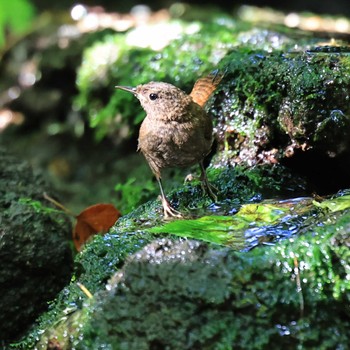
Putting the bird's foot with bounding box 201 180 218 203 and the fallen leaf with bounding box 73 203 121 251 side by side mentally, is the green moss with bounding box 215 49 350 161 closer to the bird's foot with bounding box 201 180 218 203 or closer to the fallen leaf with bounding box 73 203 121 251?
the bird's foot with bounding box 201 180 218 203

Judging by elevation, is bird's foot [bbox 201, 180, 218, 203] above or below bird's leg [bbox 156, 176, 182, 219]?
below

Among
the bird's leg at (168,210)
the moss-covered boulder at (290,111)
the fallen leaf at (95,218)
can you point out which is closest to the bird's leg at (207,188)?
the bird's leg at (168,210)

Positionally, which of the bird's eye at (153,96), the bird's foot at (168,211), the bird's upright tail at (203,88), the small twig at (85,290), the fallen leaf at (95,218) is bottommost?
the fallen leaf at (95,218)

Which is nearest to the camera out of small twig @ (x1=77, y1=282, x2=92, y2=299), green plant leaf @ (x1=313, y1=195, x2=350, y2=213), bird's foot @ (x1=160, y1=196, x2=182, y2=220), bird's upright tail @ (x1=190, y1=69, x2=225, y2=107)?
small twig @ (x1=77, y1=282, x2=92, y2=299)

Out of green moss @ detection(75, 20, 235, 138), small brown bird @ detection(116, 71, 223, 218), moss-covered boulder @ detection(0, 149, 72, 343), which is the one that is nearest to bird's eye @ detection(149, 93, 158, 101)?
small brown bird @ detection(116, 71, 223, 218)

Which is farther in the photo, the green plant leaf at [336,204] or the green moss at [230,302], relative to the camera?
the green plant leaf at [336,204]

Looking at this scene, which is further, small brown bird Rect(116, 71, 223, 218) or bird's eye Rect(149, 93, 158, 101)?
bird's eye Rect(149, 93, 158, 101)

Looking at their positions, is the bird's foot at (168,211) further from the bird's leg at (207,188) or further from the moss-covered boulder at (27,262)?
the moss-covered boulder at (27,262)
